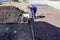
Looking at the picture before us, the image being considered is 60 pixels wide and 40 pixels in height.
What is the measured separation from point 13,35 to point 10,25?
0.79 feet

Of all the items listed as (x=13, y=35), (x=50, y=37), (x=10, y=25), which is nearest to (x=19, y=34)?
(x=13, y=35)

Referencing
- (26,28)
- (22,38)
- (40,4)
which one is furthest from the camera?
(40,4)

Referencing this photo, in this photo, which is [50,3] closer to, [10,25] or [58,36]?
[58,36]

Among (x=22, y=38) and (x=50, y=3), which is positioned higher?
(x=22, y=38)

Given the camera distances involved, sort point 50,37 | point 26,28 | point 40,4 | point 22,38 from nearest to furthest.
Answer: point 22,38 < point 26,28 < point 50,37 < point 40,4

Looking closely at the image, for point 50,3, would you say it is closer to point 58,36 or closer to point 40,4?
point 40,4

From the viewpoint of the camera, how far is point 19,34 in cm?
261

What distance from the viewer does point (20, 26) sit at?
2.80 meters

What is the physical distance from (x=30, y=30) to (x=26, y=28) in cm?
10

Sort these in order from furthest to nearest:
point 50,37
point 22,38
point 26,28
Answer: point 50,37 → point 26,28 → point 22,38

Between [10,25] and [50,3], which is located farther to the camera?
[50,3]

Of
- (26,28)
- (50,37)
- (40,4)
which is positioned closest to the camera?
(26,28)

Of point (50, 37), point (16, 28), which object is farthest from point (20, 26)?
point (50, 37)

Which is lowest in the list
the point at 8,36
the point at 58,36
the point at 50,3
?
the point at 50,3
